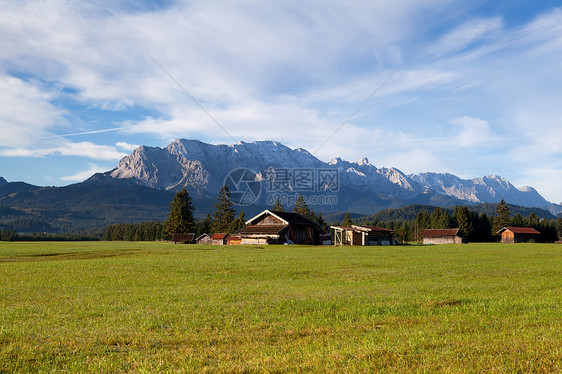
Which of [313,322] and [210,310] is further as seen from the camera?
[210,310]

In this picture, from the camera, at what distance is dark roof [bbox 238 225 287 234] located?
232ft

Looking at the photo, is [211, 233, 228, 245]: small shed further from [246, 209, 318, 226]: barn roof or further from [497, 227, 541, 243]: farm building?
[497, 227, 541, 243]: farm building

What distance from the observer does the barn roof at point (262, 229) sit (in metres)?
70.8

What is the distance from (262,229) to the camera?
72.8 m

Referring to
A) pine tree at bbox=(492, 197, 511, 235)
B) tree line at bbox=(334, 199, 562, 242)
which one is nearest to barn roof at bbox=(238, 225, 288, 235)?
tree line at bbox=(334, 199, 562, 242)

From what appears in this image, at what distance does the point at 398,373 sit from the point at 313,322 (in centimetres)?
398

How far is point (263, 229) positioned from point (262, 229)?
0.23 m

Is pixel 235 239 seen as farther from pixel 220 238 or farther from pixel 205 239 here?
pixel 205 239

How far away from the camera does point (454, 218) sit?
527 ft

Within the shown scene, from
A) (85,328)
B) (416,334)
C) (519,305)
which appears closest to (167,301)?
(85,328)

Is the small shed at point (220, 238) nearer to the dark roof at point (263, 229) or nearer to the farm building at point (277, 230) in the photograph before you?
the farm building at point (277, 230)

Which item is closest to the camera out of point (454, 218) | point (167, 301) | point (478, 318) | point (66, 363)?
point (66, 363)

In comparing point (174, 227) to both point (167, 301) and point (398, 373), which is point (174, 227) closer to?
point (167, 301)

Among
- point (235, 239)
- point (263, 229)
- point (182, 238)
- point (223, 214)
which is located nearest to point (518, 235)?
point (223, 214)
